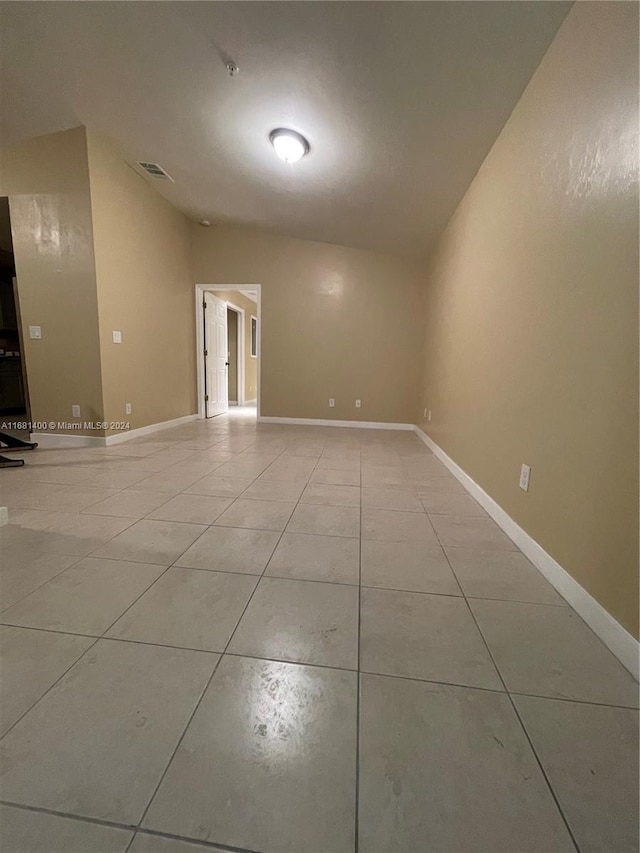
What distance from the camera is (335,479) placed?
2.48 meters

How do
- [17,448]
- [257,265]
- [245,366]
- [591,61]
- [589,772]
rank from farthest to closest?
[245,366] → [257,265] → [17,448] → [591,61] → [589,772]

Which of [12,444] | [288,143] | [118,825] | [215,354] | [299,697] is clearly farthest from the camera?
[215,354]

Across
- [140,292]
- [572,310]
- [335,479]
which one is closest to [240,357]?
[140,292]

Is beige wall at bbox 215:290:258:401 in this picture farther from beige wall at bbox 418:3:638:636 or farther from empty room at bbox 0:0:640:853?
beige wall at bbox 418:3:638:636

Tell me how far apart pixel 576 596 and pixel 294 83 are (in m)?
3.03

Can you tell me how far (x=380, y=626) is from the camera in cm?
104

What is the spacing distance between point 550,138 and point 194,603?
244 centimetres

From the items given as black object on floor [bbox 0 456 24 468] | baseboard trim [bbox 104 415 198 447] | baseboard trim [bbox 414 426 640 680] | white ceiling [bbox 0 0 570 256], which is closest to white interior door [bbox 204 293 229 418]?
baseboard trim [bbox 104 415 198 447]

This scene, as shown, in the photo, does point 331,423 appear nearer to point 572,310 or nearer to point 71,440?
point 71,440

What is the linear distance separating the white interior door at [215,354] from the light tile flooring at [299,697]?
376 centimetres

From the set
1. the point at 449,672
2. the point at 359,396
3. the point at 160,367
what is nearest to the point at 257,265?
the point at 160,367

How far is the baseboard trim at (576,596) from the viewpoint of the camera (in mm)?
921

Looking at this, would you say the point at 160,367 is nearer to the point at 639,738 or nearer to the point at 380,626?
the point at 380,626

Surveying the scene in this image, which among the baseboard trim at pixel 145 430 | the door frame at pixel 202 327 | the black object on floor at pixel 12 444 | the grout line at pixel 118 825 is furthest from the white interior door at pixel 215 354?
the grout line at pixel 118 825
